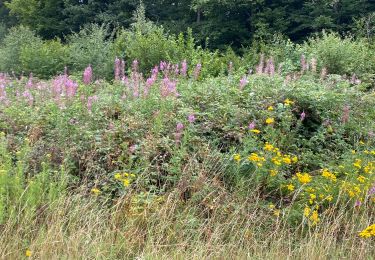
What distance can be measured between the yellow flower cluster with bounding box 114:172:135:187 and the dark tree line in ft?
79.1

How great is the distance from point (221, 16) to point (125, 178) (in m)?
28.0

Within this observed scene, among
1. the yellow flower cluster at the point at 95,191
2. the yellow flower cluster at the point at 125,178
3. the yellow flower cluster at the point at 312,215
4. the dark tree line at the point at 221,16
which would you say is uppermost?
the dark tree line at the point at 221,16

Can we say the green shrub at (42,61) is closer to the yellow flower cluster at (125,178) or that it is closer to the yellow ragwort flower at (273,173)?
the yellow flower cluster at (125,178)

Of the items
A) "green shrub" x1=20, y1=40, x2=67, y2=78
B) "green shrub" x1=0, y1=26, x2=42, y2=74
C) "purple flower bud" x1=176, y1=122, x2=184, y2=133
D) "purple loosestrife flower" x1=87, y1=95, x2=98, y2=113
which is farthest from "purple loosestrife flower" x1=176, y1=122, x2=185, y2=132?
"green shrub" x1=0, y1=26, x2=42, y2=74

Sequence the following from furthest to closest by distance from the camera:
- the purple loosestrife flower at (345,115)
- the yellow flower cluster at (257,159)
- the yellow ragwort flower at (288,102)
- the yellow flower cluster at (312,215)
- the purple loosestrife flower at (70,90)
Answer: the purple loosestrife flower at (70,90), the purple loosestrife flower at (345,115), the yellow ragwort flower at (288,102), the yellow flower cluster at (257,159), the yellow flower cluster at (312,215)

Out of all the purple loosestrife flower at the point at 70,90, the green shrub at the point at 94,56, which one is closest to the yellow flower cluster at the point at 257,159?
the purple loosestrife flower at the point at 70,90

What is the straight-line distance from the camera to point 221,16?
30.5 m

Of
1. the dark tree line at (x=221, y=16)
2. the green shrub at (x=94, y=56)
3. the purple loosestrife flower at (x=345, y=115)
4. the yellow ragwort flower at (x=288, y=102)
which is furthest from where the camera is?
the dark tree line at (x=221, y=16)

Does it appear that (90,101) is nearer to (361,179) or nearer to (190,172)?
(190,172)

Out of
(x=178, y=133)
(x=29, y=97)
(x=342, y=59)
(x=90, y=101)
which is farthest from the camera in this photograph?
(x=342, y=59)

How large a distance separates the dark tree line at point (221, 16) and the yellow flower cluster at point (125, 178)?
949 inches

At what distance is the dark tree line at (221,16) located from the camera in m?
28.3

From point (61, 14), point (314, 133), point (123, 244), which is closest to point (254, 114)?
point (314, 133)


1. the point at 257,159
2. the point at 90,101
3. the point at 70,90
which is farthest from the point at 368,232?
the point at 70,90
